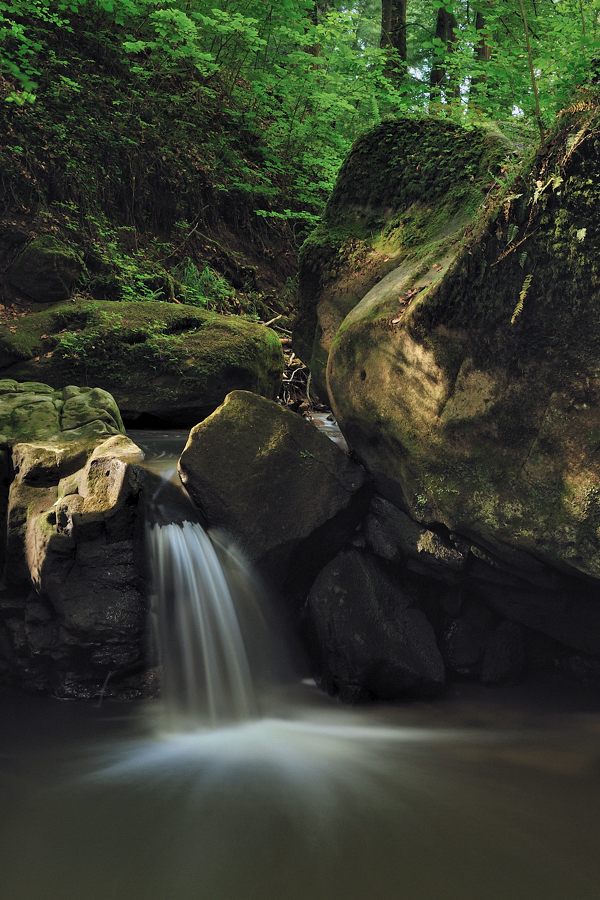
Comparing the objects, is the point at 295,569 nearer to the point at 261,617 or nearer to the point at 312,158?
the point at 261,617

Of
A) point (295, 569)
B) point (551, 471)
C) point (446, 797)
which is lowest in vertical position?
point (446, 797)

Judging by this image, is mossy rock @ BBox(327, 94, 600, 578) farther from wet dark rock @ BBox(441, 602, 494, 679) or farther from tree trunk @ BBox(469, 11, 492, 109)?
tree trunk @ BBox(469, 11, 492, 109)

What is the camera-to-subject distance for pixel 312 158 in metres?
12.4

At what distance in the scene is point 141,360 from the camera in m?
7.76

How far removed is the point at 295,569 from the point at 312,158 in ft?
32.5

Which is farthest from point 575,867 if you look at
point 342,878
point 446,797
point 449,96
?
point 449,96

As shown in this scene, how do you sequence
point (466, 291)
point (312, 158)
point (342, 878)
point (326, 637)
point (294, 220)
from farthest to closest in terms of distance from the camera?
point (294, 220)
point (312, 158)
point (326, 637)
point (466, 291)
point (342, 878)

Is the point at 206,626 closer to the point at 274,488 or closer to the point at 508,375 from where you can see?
the point at 274,488

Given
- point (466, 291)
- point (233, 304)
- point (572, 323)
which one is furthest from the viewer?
point (233, 304)

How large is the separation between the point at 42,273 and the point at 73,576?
5.84 metres

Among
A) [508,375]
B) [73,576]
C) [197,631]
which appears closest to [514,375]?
[508,375]

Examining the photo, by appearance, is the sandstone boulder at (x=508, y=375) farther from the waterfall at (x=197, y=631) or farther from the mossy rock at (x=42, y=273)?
the mossy rock at (x=42, y=273)

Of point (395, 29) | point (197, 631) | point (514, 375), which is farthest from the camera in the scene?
→ point (395, 29)

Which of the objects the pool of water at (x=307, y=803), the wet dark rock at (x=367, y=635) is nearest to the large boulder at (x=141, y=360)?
the wet dark rock at (x=367, y=635)
